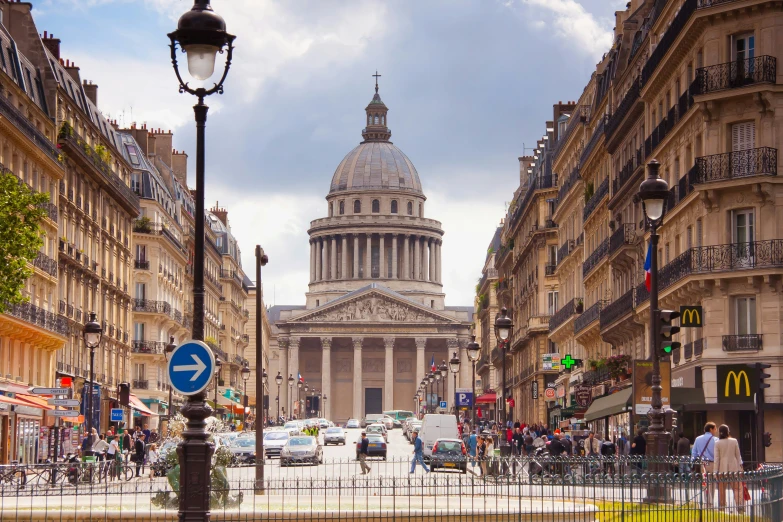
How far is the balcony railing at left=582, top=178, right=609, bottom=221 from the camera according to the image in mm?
57625

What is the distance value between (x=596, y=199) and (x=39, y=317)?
21.5m

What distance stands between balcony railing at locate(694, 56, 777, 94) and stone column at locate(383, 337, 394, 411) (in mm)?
153545

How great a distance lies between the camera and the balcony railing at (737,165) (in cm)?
3784

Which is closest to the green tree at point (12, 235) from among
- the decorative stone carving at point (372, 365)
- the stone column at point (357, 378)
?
the stone column at point (357, 378)

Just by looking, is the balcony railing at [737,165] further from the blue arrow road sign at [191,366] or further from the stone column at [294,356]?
the stone column at [294,356]

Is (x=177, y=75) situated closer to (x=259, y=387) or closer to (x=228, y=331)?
(x=259, y=387)

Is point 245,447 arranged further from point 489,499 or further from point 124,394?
point 489,499

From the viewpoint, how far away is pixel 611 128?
176 feet

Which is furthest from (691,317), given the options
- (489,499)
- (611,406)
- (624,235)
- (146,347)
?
(146,347)

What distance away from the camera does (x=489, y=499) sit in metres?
23.0

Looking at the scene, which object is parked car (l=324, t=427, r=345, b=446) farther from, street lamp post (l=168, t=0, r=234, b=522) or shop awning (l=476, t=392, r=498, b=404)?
street lamp post (l=168, t=0, r=234, b=522)

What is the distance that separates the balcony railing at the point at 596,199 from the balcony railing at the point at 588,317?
3.81 metres

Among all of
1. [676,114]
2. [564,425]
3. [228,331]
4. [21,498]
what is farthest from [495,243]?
[21,498]

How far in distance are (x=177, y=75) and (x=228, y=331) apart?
108613 millimetres
